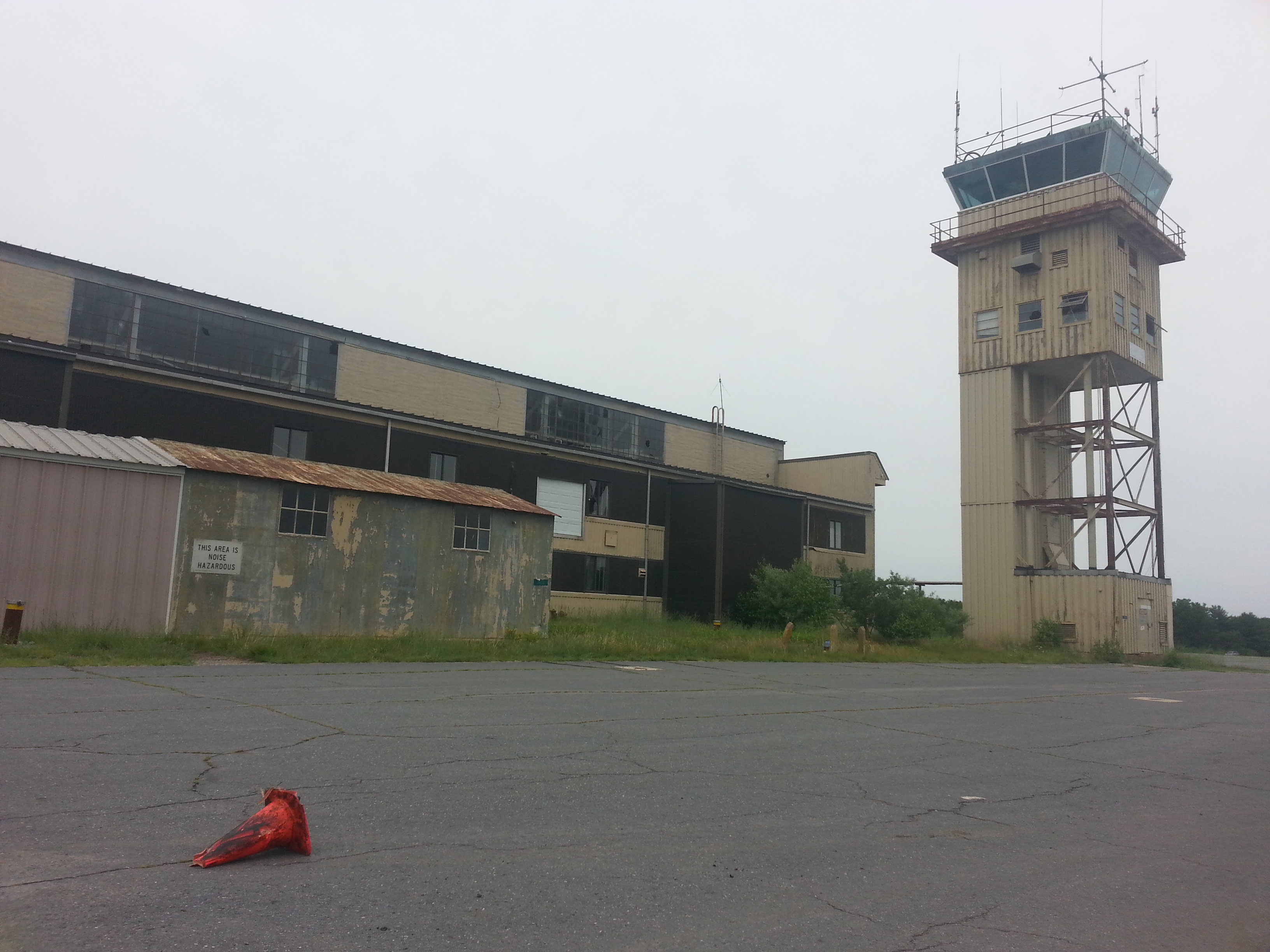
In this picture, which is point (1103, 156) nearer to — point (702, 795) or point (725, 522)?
point (725, 522)

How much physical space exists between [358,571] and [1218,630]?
93.2 metres

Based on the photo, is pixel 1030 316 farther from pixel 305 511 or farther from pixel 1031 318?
pixel 305 511

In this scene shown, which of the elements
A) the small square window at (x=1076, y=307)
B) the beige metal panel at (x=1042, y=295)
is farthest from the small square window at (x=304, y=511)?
the small square window at (x=1076, y=307)

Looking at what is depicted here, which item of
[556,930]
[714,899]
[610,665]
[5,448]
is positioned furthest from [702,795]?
[5,448]

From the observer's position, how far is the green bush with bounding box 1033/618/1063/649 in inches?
1430

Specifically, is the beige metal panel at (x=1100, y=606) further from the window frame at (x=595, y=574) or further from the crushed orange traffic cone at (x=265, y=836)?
the crushed orange traffic cone at (x=265, y=836)

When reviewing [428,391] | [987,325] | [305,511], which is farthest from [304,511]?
[987,325]

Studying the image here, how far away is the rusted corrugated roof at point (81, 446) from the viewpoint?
16.6m

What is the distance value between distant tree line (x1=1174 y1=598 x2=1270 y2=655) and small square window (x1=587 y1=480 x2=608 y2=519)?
63.7 m

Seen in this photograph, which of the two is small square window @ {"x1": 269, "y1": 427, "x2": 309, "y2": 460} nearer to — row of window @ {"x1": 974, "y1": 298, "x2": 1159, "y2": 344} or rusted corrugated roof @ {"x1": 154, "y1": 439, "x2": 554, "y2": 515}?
rusted corrugated roof @ {"x1": 154, "y1": 439, "x2": 554, "y2": 515}

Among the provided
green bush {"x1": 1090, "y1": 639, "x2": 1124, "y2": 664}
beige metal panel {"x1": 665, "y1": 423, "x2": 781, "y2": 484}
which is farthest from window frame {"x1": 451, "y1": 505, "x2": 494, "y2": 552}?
green bush {"x1": 1090, "y1": 639, "x2": 1124, "y2": 664}

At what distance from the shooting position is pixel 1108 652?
115 feet

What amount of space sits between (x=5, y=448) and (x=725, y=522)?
26.7 meters

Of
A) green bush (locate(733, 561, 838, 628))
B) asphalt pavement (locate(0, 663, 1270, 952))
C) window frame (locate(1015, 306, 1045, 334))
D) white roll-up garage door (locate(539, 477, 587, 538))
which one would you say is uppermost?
window frame (locate(1015, 306, 1045, 334))
